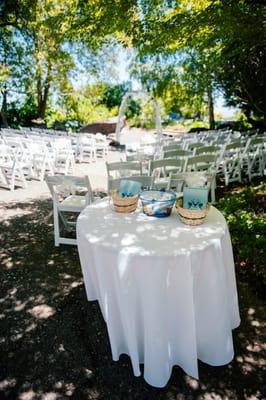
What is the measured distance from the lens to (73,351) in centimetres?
268

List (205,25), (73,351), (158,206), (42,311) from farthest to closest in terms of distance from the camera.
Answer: (205,25)
(42,311)
(158,206)
(73,351)

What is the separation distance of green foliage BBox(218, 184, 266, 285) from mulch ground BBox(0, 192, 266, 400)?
240 millimetres

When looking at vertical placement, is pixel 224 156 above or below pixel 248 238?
above

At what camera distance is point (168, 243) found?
2.34 meters

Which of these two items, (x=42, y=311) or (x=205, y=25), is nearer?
(x=42, y=311)

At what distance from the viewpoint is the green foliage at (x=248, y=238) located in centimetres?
366

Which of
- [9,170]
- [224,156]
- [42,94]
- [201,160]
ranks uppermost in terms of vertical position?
[42,94]

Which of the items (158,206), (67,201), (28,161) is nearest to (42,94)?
(28,161)

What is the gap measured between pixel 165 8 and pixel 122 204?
175 inches

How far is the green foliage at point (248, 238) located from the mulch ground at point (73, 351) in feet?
0.79

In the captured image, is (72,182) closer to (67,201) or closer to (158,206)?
(67,201)

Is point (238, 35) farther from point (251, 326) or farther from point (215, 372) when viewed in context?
point (215, 372)

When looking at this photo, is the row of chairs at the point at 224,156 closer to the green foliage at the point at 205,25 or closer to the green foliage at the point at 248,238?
the green foliage at the point at 248,238

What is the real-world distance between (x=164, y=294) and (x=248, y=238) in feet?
7.10
